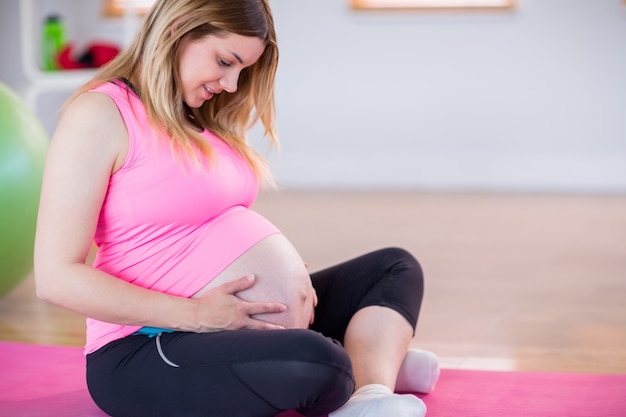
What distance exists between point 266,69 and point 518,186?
10.5 feet

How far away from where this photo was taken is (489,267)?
9.18 feet

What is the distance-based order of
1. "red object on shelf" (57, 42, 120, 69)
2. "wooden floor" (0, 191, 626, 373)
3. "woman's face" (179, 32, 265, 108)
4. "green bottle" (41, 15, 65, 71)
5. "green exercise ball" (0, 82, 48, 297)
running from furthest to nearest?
"green bottle" (41, 15, 65, 71), "red object on shelf" (57, 42, 120, 69), "green exercise ball" (0, 82, 48, 297), "wooden floor" (0, 191, 626, 373), "woman's face" (179, 32, 265, 108)

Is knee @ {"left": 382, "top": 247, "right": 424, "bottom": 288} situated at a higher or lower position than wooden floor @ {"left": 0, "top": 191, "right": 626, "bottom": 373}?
higher

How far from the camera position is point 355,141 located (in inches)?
183

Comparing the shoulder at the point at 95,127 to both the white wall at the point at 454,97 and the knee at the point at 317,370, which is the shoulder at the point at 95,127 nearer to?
the knee at the point at 317,370

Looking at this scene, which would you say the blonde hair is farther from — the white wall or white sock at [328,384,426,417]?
the white wall

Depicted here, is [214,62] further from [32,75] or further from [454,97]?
[454,97]

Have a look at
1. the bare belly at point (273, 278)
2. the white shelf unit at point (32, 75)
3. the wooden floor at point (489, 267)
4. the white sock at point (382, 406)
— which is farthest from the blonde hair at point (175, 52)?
the white shelf unit at point (32, 75)

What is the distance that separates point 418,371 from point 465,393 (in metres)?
0.10

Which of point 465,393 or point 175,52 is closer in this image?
point 175,52

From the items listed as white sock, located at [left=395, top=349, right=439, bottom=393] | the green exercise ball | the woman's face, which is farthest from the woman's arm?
the green exercise ball

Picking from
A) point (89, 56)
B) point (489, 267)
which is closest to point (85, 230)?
point (489, 267)

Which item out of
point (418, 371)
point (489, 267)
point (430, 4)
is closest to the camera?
point (418, 371)

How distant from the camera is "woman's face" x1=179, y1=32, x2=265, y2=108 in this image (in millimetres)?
1325
